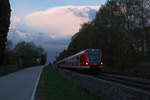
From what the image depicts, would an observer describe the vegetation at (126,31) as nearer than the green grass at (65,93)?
No

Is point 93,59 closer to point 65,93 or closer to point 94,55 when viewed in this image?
point 94,55

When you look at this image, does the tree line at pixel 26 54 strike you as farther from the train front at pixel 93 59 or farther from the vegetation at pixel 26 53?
the train front at pixel 93 59

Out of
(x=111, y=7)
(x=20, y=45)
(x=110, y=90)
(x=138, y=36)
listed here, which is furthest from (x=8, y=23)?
(x=20, y=45)

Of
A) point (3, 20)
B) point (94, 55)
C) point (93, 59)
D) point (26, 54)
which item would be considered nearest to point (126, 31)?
point (94, 55)

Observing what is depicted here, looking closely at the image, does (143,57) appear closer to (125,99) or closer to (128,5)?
(128,5)

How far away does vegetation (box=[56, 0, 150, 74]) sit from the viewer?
3426 centimetres

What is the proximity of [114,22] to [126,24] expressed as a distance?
273cm

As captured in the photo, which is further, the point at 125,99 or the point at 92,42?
the point at 92,42

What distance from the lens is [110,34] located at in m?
42.9

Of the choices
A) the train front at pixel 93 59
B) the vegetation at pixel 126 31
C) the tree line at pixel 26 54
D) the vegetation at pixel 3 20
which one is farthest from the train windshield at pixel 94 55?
the tree line at pixel 26 54

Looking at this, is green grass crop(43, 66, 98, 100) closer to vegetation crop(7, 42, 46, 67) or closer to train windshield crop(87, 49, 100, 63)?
train windshield crop(87, 49, 100, 63)

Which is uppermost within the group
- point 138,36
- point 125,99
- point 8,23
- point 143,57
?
point 8,23

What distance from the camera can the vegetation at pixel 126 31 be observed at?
3426cm

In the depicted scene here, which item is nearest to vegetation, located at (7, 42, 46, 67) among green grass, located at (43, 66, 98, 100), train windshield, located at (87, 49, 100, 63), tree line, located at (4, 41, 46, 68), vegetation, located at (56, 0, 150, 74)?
tree line, located at (4, 41, 46, 68)
